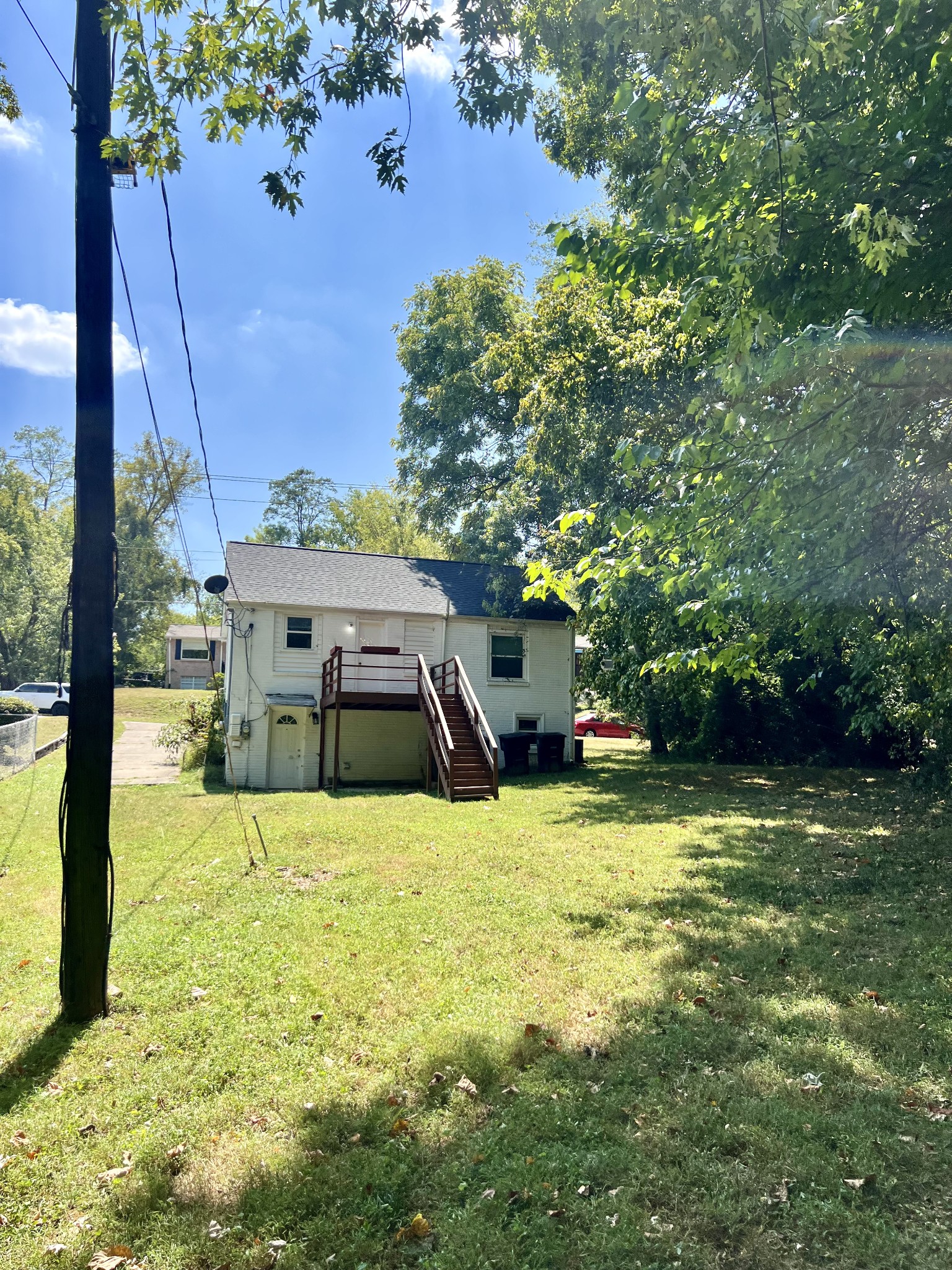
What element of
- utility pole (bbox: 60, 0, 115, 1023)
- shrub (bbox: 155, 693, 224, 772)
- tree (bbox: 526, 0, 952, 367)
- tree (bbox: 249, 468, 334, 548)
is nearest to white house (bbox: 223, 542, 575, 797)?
shrub (bbox: 155, 693, 224, 772)

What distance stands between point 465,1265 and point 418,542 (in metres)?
45.9

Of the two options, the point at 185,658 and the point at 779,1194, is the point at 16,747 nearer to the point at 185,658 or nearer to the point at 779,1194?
the point at 779,1194

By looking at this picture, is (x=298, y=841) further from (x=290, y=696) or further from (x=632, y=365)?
(x=632, y=365)

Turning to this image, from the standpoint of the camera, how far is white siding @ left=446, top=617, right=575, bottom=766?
19.5 meters

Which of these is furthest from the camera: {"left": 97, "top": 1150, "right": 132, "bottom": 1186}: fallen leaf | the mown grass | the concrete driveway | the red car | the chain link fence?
the red car

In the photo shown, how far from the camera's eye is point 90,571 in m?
4.40

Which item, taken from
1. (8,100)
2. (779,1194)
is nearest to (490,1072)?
(779,1194)

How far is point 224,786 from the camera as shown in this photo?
15867 mm

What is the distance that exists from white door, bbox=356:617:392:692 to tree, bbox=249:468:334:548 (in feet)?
113

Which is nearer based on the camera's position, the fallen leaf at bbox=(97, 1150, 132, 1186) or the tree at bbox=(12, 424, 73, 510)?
the fallen leaf at bbox=(97, 1150, 132, 1186)

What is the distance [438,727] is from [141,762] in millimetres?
9560

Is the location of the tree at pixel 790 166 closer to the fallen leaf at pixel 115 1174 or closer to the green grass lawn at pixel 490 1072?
the green grass lawn at pixel 490 1072

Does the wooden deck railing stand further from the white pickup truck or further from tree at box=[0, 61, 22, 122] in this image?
the white pickup truck

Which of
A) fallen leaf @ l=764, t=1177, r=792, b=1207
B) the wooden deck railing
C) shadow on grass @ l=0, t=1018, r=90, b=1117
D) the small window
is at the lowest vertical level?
shadow on grass @ l=0, t=1018, r=90, b=1117
